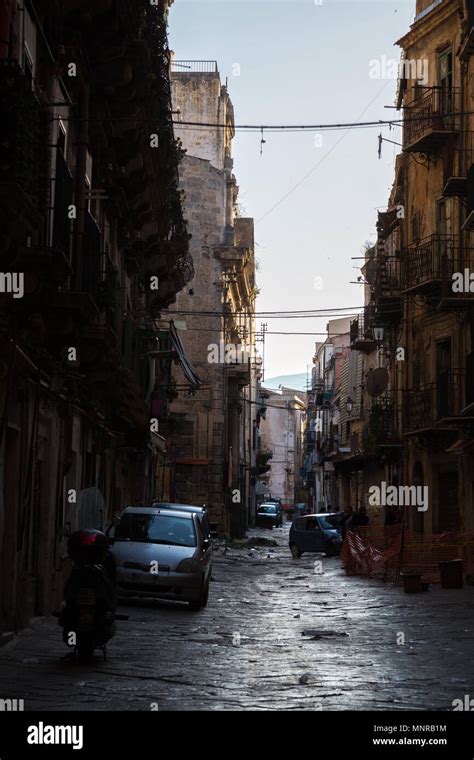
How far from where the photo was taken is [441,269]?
34.8 meters

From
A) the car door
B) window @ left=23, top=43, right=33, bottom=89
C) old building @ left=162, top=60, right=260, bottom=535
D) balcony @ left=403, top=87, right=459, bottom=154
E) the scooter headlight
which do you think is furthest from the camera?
old building @ left=162, top=60, right=260, bottom=535

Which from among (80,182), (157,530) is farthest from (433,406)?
(80,182)

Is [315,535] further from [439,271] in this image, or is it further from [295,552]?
[439,271]

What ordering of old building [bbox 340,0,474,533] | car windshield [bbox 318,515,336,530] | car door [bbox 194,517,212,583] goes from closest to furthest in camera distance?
car door [bbox 194,517,212,583]
old building [bbox 340,0,474,533]
car windshield [bbox 318,515,336,530]

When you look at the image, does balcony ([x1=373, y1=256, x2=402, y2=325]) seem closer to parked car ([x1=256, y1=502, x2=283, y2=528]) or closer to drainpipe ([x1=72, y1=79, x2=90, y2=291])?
drainpipe ([x1=72, y1=79, x2=90, y2=291])

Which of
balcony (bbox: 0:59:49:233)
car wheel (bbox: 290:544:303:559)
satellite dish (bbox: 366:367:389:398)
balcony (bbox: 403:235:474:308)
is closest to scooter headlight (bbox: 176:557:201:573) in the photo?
balcony (bbox: 0:59:49:233)

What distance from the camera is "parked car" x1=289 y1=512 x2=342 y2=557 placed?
41.0 metres

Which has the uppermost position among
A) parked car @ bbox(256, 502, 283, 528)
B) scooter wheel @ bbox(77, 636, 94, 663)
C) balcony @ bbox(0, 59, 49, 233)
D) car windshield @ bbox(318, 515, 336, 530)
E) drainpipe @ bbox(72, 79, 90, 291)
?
drainpipe @ bbox(72, 79, 90, 291)

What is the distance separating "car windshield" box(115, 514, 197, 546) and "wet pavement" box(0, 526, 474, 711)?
1034mm

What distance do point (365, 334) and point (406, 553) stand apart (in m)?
23.3

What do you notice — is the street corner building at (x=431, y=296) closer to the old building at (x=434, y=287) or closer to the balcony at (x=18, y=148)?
the old building at (x=434, y=287)

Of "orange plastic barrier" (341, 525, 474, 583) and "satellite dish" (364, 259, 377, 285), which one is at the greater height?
"satellite dish" (364, 259, 377, 285)

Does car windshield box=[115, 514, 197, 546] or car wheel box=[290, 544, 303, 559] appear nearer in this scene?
car windshield box=[115, 514, 197, 546]
